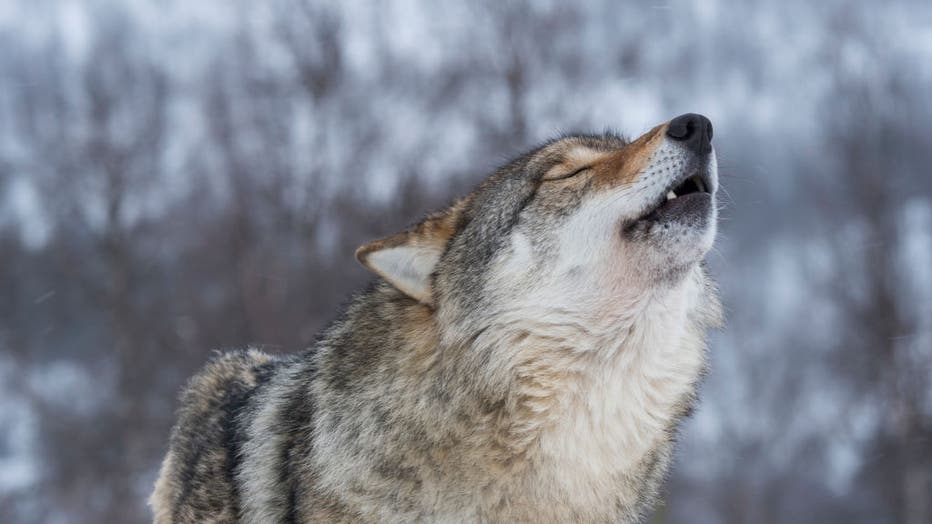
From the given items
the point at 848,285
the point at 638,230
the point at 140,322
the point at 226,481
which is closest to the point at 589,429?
the point at 638,230

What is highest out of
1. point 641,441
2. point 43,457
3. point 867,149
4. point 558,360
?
point 43,457

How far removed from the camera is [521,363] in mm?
3230

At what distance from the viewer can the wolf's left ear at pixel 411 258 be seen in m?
3.55

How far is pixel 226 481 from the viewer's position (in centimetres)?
374

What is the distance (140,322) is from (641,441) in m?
19.2

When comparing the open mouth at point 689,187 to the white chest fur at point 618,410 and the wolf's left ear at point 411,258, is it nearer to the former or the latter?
the white chest fur at point 618,410

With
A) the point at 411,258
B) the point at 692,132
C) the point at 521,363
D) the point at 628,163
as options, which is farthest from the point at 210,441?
the point at 692,132

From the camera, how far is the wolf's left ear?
3.55 meters

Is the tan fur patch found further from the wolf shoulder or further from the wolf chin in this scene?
the wolf shoulder

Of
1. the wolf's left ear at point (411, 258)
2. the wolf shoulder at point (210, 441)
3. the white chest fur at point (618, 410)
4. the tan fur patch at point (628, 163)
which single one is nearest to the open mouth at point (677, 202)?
the tan fur patch at point (628, 163)

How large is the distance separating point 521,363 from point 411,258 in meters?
0.67

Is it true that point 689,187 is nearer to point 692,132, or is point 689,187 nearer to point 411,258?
point 692,132

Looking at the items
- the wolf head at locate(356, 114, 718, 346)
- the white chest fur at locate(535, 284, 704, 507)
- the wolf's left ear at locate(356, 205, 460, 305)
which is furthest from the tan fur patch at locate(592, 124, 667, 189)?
the wolf's left ear at locate(356, 205, 460, 305)

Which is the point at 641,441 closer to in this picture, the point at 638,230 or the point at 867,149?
the point at 638,230
